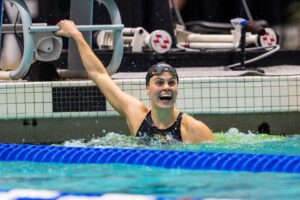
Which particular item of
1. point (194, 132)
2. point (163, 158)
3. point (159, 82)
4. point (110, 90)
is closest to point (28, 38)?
point (110, 90)

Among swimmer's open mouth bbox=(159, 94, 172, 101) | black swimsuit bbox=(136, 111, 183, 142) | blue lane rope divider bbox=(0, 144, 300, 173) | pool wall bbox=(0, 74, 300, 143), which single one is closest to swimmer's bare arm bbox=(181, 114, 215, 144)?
black swimsuit bbox=(136, 111, 183, 142)

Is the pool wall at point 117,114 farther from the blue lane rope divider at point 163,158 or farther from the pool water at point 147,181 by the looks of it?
the pool water at point 147,181

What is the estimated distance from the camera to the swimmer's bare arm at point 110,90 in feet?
25.2

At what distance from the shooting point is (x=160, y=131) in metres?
7.51

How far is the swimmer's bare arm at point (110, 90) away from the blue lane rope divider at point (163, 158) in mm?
1031

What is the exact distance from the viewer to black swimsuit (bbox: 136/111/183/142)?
7.48 metres

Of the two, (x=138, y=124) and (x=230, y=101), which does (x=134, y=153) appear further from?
(x=230, y=101)

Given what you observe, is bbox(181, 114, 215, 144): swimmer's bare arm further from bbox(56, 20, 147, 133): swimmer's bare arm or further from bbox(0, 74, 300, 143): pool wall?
bbox(0, 74, 300, 143): pool wall

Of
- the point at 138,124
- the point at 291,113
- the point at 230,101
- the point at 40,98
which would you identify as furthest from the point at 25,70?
the point at 291,113

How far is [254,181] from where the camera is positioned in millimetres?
5785

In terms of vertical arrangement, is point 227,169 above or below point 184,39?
below

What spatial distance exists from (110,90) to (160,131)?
1.77 ft

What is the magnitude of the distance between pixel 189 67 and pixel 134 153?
5.26 meters

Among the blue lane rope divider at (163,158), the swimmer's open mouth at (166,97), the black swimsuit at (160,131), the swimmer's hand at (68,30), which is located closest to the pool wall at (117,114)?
the swimmer's hand at (68,30)
